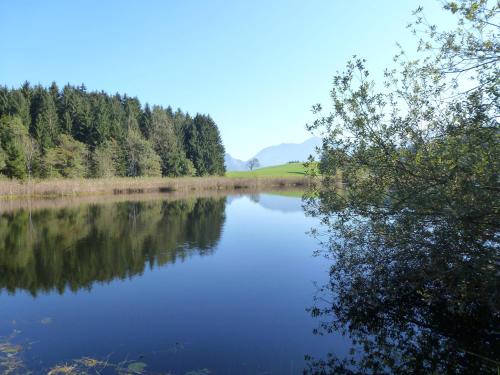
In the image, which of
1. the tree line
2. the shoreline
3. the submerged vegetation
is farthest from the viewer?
the tree line

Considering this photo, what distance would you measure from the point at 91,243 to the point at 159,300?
33.8 ft

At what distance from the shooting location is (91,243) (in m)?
20.3

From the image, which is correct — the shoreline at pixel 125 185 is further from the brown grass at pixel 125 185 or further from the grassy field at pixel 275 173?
the grassy field at pixel 275 173

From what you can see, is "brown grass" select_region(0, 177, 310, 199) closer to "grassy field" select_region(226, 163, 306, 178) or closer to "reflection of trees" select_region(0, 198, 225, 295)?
"grassy field" select_region(226, 163, 306, 178)

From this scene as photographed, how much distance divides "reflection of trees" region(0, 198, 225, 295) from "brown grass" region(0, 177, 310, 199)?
46.8 ft

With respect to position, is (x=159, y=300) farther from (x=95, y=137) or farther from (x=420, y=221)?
(x=95, y=137)

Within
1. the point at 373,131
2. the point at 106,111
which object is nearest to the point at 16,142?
the point at 106,111

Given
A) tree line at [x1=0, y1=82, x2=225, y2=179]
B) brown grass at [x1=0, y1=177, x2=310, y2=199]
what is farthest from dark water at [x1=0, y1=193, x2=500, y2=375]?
tree line at [x1=0, y1=82, x2=225, y2=179]

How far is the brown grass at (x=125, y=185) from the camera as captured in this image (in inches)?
1823

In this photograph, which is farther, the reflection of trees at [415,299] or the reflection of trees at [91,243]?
the reflection of trees at [91,243]

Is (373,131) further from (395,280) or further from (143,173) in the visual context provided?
(143,173)

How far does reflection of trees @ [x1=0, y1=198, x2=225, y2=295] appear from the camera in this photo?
47.6ft

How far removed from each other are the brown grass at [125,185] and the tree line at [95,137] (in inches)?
273

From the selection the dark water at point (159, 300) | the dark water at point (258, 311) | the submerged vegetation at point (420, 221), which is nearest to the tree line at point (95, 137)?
the dark water at point (159, 300)
